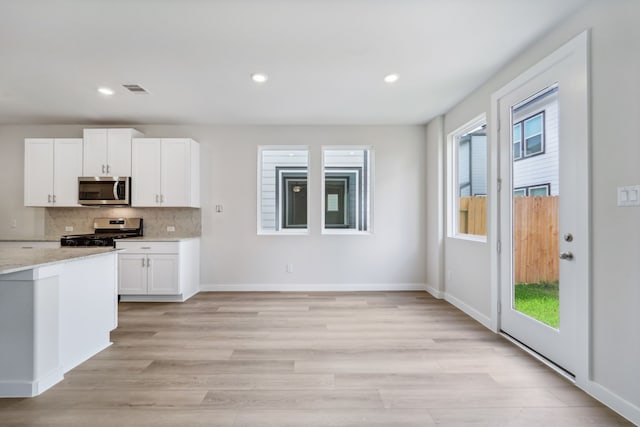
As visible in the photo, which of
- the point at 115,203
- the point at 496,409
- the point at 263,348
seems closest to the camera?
the point at 496,409

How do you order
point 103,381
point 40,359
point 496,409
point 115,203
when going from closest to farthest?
point 496,409, point 40,359, point 103,381, point 115,203

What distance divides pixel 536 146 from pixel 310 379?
8.05 feet

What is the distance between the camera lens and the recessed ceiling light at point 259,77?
3246 mm

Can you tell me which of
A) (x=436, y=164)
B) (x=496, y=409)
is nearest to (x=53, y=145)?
(x=436, y=164)

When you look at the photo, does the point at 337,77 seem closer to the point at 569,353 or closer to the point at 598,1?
the point at 598,1

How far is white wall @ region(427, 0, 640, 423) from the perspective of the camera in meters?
1.84

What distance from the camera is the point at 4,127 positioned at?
4953 millimetres

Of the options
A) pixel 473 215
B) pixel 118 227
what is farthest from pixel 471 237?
pixel 118 227

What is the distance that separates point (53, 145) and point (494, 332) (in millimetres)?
5791

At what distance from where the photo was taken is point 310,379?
2.36 meters

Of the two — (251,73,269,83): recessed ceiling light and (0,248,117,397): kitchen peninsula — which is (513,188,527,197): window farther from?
(0,248,117,397): kitchen peninsula

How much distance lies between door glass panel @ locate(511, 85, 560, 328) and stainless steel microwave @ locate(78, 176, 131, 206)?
15.2 feet

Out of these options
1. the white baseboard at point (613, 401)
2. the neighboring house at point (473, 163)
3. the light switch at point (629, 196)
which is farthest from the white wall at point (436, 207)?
the light switch at point (629, 196)

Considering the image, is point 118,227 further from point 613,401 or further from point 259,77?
point 613,401
